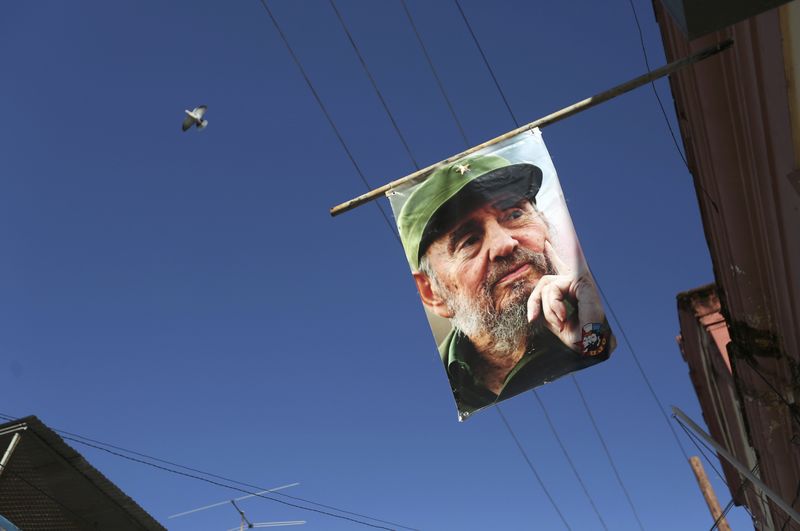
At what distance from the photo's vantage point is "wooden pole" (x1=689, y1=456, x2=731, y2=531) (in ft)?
48.9

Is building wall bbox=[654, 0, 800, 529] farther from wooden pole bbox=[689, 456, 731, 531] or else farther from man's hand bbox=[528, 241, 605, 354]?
wooden pole bbox=[689, 456, 731, 531]

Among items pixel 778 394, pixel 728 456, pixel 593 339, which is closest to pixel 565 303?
pixel 593 339

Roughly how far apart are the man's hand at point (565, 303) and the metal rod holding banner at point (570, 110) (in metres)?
1.33

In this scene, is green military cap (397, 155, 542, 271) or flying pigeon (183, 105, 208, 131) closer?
green military cap (397, 155, 542, 271)


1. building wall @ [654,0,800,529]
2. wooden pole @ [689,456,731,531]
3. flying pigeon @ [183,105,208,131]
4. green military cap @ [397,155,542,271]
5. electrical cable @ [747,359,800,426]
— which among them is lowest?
wooden pole @ [689,456,731,531]

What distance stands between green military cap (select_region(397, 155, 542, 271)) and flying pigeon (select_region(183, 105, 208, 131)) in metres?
4.60

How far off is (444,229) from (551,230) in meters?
1.06

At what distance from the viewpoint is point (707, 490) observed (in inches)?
625

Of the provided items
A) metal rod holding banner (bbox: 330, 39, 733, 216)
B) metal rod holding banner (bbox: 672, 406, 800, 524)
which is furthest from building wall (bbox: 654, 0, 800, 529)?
metal rod holding banner (bbox: 672, 406, 800, 524)

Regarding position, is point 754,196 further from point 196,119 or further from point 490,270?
point 196,119

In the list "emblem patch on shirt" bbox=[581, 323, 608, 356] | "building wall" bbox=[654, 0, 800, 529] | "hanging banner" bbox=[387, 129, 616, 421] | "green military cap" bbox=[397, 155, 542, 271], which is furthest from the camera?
"green military cap" bbox=[397, 155, 542, 271]

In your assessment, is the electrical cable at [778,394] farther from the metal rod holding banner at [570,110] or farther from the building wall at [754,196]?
the metal rod holding banner at [570,110]

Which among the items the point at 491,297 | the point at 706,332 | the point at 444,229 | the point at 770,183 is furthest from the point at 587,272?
the point at 706,332

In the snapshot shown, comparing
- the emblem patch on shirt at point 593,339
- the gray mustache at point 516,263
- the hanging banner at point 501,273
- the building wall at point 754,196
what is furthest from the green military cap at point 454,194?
the building wall at point 754,196
